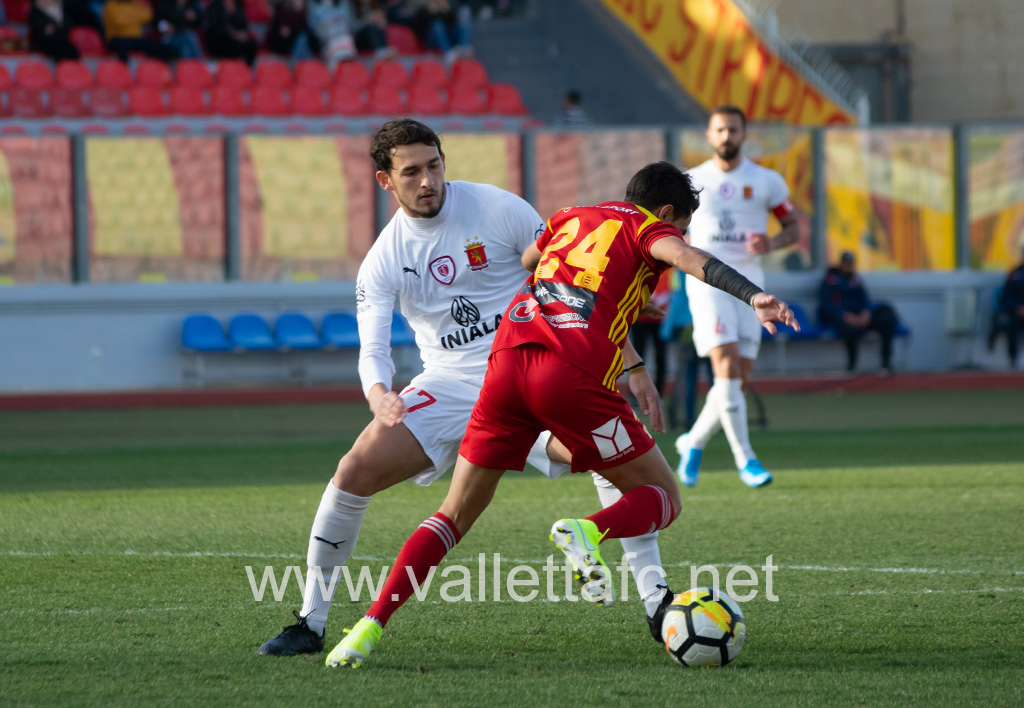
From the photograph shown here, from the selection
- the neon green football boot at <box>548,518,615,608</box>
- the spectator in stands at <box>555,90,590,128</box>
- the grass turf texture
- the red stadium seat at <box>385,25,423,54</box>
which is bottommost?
the grass turf texture

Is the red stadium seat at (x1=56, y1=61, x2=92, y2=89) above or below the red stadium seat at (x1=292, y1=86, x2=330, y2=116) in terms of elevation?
above

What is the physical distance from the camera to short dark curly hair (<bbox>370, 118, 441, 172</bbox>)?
4391 mm

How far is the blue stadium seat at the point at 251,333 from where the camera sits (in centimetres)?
1661

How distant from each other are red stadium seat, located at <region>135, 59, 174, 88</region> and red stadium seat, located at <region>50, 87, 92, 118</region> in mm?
899

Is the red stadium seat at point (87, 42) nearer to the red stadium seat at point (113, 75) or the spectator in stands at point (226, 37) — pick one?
the red stadium seat at point (113, 75)

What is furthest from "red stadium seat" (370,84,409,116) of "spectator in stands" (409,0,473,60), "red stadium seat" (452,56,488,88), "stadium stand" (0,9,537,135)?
"spectator in stands" (409,0,473,60)

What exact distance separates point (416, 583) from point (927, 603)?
210 cm

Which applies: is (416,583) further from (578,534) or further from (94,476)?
(94,476)

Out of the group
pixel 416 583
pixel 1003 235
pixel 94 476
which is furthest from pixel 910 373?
pixel 416 583

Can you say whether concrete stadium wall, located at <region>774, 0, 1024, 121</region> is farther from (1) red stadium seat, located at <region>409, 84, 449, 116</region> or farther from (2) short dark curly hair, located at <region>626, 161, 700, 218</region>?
(2) short dark curly hair, located at <region>626, 161, 700, 218</region>

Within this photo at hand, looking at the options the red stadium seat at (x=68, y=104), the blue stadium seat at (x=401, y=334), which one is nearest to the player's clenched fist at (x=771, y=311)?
the blue stadium seat at (x=401, y=334)

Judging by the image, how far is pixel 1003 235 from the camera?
1856 centimetres

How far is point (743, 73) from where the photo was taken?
20625 mm

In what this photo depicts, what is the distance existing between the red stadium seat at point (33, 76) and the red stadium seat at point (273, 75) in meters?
2.97
